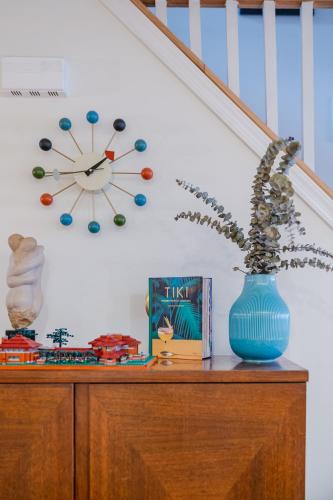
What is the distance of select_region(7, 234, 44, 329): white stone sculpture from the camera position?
1583 millimetres

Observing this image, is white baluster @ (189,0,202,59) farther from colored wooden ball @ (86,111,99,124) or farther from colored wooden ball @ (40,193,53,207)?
colored wooden ball @ (40,193,53,207)

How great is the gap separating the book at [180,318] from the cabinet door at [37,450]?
0.33 metres

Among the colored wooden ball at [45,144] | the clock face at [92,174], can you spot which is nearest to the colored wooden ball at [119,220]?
the clock face at [92,174]

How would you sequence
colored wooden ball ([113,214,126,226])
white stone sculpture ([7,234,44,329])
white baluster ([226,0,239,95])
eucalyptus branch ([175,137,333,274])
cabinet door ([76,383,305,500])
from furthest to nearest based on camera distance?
white baluster ([226,0,239,95]) → colored wooden ball ([113,214,126,226]) → white stone sculpture ([7,234,44,329]) → eucalyptus branch ([175,137,333,274]) → cabinet door ([76,383,305,500])

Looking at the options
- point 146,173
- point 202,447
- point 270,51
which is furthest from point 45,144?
point 202,447

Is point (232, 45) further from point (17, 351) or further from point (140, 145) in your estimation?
point (17, 351)

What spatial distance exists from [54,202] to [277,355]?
0.87m

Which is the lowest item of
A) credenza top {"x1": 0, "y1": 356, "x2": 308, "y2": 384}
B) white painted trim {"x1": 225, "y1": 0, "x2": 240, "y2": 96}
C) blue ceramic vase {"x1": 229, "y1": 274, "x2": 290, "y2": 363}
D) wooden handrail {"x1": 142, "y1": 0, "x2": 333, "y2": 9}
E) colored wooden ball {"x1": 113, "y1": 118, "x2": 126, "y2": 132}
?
credenza top {"x1": 0, "y1": 356, "x2": 308, "y2": 384}

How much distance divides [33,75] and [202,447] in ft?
4.14

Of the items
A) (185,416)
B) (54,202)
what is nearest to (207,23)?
(54,202)

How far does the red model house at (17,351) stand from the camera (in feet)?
4.64

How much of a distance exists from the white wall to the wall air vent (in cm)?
5

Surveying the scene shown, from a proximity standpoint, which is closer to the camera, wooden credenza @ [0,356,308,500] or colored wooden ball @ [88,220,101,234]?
wooden credenza @ [0,356,308,500]

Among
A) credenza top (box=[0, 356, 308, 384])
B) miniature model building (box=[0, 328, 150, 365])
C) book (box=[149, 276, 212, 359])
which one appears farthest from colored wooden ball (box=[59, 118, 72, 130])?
credenza top (box=[0, 356, 308, 384])
